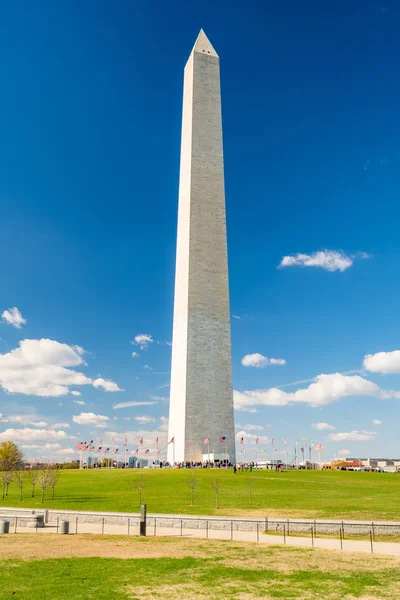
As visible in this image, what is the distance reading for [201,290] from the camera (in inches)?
3110

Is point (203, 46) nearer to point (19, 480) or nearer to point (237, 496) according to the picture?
point (19, 480)

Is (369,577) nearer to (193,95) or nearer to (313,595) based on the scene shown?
(313,595)

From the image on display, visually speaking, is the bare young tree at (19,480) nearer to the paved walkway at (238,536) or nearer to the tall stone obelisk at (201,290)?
the paved walkway at (238,536)

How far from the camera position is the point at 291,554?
74.3ft

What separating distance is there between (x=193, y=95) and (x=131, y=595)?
78.1 m

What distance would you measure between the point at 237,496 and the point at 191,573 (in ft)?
74.6

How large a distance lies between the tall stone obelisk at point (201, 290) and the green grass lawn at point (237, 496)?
16.8m

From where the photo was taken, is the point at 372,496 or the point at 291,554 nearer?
the point at 291,554

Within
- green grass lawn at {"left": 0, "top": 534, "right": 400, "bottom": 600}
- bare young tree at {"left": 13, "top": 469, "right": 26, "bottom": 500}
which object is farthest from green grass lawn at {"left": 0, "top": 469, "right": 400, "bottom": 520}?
green grass lawn at {"left": 0, "top": 534, "right": 400, "bottom": 600}

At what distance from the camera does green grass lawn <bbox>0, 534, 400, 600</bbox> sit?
674 inches

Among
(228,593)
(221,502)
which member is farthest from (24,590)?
(221,502)

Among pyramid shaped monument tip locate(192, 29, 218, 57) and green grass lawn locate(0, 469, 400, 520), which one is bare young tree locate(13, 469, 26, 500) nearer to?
green grass lawn locate(0, 469, 400, 520)

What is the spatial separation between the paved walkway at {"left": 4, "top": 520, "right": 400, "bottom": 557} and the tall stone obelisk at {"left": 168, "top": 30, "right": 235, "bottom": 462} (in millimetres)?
43661

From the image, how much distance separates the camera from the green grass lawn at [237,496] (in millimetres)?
35219
